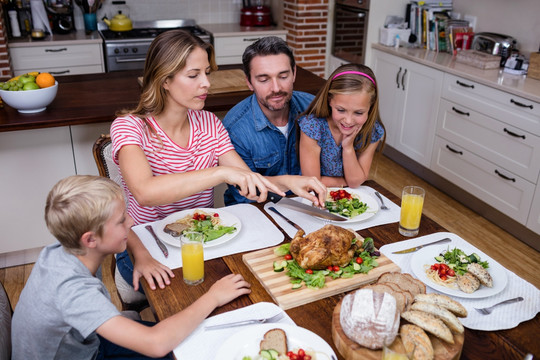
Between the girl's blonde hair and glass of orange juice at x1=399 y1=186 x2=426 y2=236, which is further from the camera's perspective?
the girl's blonde hair

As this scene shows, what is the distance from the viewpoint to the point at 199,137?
6.50 ft

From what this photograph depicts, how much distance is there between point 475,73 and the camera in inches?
138

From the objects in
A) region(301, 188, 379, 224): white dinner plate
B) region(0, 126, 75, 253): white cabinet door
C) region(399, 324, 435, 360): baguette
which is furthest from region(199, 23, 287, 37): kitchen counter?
region(399, 324, 435, 360): baguette

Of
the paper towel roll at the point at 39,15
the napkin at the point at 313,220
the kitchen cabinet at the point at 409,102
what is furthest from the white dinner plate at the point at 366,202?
the paper towel roll at the point at 39,15

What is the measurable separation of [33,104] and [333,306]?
1.93 meters

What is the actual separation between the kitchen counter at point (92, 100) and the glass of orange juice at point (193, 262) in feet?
4.51

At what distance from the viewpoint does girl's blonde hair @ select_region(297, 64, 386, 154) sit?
76.5 inches

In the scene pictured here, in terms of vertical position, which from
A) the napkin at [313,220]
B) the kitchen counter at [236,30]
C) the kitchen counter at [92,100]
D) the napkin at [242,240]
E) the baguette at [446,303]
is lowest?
the napkin at [242,240]

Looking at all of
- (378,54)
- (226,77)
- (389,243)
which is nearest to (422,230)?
(389,243)

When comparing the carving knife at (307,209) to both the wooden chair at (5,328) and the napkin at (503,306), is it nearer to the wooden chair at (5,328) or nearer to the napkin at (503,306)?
the napkin at (503,306)

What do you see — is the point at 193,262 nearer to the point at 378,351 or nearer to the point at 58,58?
the point at 378,351

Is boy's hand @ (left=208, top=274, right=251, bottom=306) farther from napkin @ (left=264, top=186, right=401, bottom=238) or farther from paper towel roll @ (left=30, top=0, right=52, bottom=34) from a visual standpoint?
paper towel roll @ (left=30, top=0, right=52, bottom=34)

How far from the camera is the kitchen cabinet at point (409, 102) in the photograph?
3.89 meters

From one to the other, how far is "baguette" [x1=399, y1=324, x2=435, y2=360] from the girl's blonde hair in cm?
109
